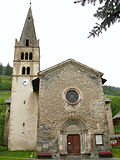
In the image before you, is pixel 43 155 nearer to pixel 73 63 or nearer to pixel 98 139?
pixel 98 139

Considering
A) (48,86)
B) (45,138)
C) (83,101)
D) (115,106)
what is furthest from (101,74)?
(115,106)

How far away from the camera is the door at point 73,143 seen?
18.3 meters

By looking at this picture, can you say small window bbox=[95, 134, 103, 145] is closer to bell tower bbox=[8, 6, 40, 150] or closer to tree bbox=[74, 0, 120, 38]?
bell tower bbox=[8, 6, 40, 150]

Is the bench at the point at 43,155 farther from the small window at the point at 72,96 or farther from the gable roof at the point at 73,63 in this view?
the gable roof at the point at 73,63

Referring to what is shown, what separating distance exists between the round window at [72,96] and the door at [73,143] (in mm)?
3864

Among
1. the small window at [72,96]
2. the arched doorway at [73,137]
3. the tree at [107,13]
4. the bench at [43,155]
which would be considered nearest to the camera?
the tree at [107,13]

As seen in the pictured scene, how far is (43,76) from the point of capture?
20.2 m

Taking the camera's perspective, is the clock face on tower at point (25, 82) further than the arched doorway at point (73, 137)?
Yes

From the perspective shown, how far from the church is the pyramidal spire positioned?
8.89 meters

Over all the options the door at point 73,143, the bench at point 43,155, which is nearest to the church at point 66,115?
the door at point 73,143

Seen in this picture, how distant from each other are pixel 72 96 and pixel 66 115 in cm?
242

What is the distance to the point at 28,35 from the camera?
2956cm

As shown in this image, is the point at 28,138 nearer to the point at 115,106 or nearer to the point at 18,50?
the point at 18,50

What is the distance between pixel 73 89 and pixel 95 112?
3655 mm
